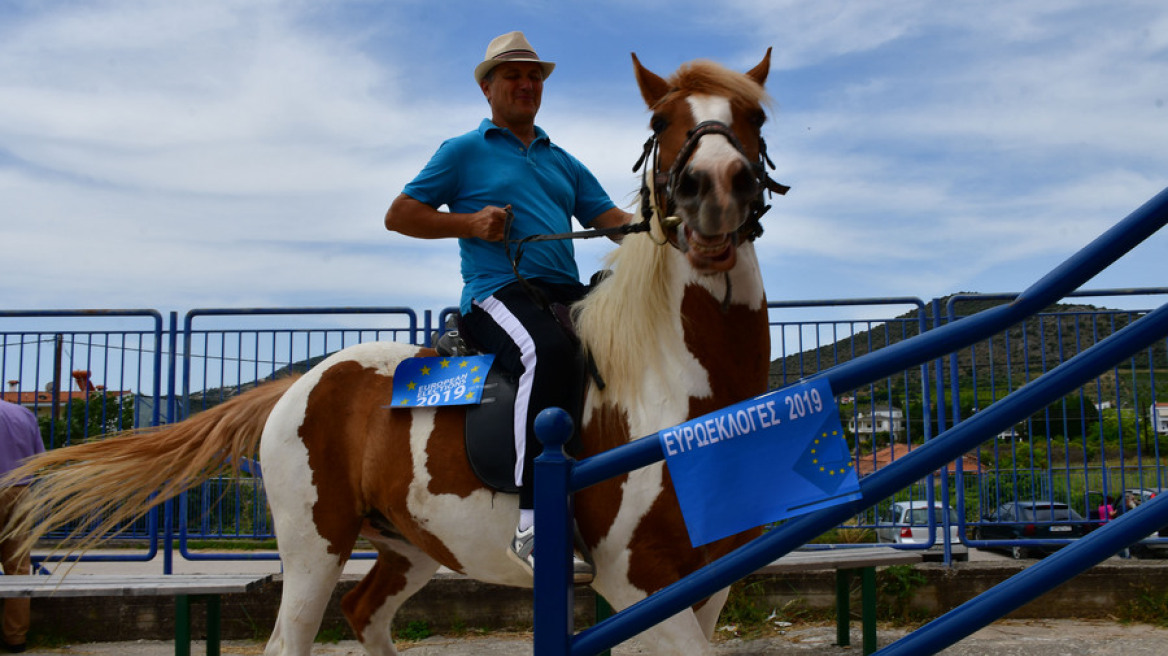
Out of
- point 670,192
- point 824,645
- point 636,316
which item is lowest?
point 824,645

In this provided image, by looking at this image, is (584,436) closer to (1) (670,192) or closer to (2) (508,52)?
(1) (670,192)

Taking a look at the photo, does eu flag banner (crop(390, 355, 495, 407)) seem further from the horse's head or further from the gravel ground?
the gravel ground

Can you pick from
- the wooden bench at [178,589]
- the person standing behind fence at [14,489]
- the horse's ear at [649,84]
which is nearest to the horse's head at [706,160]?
the horse's ear at [649,84]

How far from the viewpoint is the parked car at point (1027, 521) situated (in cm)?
622

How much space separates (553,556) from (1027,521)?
563 centimetres

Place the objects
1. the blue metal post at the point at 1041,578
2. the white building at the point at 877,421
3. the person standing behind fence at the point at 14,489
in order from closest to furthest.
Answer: the blue metal post at the point at 1041,578
the person standing behind fence at the point at 14,489
the white building at the point at 877,421

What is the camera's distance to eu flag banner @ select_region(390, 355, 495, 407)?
10.3 feet

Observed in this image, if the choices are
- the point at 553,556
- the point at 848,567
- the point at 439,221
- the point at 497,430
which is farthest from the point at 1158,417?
the point at 553,556

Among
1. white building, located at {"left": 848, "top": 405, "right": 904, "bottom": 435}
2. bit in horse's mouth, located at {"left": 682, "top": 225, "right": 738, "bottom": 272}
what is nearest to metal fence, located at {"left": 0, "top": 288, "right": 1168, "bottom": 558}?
white building, located at {"left": 848, "top": 405, "right": 904, "bottom": 435}

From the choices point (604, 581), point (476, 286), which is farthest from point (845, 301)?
point (604, 581)

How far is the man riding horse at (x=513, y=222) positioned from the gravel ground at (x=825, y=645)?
295 cm

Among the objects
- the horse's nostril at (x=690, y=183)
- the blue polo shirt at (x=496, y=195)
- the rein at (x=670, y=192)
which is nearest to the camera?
the horse's nostril at (x=690, y=183)

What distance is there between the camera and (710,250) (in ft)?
8.34

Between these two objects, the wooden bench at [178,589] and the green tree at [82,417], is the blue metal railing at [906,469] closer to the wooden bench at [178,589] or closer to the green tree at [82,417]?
the wooden bench at [178,589]
